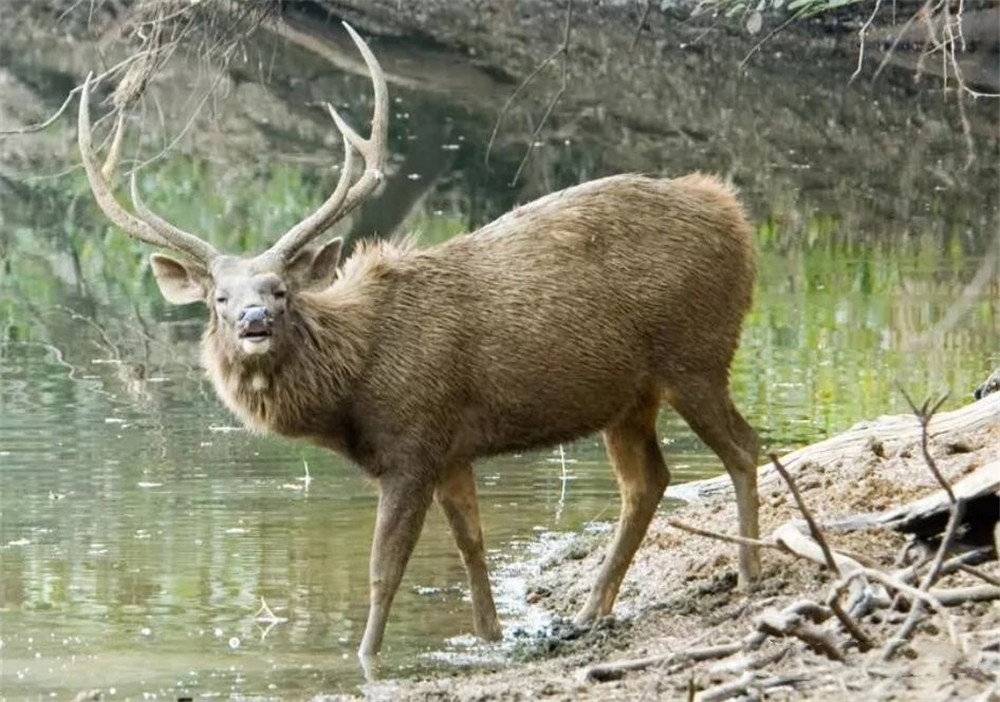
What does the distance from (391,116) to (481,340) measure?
2124 centimetres

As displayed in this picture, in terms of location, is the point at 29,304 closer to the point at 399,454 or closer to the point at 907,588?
the point at 399,454

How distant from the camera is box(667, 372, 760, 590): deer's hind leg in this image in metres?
9.84

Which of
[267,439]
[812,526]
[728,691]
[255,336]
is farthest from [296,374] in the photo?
[267,439]

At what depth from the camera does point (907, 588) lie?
6305mm

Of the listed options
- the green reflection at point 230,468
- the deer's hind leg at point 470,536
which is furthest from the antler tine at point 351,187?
the green reflection at point 230,468

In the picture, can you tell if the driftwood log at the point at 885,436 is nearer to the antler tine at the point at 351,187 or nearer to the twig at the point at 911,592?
the antler tine at the point at 351,187

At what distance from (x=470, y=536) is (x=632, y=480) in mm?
826

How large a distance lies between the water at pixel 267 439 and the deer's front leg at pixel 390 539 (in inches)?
6.9

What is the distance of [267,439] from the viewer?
46.0 ft

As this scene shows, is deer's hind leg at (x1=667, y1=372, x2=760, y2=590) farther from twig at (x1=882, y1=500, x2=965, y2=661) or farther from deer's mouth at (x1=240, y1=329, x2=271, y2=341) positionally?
twig at (x1=882, y1=500, x2=965, y2=661)

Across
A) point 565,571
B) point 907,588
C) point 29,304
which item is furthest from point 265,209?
point 907,588

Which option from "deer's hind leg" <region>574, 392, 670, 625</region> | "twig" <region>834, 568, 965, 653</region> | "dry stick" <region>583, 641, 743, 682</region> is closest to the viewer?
"twig" <region>834, 568, 965, 653</region>

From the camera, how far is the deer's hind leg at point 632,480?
9961mm

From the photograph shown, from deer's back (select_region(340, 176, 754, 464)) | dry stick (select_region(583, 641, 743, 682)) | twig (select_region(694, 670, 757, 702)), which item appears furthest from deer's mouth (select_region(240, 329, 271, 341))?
twig (select_region(694, 670, 757, 702))
